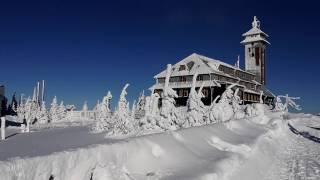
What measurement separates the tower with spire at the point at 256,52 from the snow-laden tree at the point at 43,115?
1794 inches

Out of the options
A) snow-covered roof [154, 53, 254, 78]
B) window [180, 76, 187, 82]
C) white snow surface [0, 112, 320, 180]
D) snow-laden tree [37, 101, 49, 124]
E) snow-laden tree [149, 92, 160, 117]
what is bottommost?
snow-laden tree [37, 101, 49, 124]

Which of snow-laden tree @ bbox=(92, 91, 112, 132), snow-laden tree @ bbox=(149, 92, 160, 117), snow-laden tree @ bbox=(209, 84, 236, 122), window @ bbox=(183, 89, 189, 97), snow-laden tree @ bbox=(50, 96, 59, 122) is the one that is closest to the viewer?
snow-laden tree @ bbox=(149, 92, 160, 117)

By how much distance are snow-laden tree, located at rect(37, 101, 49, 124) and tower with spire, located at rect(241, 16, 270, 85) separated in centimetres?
4558

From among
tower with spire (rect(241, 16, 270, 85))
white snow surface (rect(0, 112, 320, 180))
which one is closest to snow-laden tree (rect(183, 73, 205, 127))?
white snow surface (rect(0, 112, 320, 180))

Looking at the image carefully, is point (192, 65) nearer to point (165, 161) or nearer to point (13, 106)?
point (13, 106)

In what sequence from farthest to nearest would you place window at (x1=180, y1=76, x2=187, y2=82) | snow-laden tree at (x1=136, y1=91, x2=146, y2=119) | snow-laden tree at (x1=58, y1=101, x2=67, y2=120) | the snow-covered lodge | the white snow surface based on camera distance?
1. snow-laden tree at (x1=58, y1=101, x2=67, y2=120)
2. window at (x1=180, y1=76, x2=187, y2=82)
3. the snow-covered lodge
4. snow-laden tree at (x1=136, y1=91, x2=146, y2=119)
5. the white snow surface

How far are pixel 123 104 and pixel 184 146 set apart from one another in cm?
2239

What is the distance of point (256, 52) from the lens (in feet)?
259

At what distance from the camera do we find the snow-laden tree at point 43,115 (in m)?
67.6

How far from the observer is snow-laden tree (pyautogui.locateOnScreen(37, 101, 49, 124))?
2661 inches

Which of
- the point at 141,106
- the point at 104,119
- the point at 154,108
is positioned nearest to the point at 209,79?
the point at 141,106

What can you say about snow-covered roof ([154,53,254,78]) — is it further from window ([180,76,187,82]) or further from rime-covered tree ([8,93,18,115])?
rime-covered tree ([8,93,18,115])

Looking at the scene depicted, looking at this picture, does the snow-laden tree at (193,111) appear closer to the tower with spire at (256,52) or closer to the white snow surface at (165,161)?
the white snow surface at (165,161)

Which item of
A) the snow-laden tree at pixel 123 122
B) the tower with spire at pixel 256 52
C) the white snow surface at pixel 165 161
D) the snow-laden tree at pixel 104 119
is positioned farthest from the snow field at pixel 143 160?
the tower with spire at pixel 256 52
